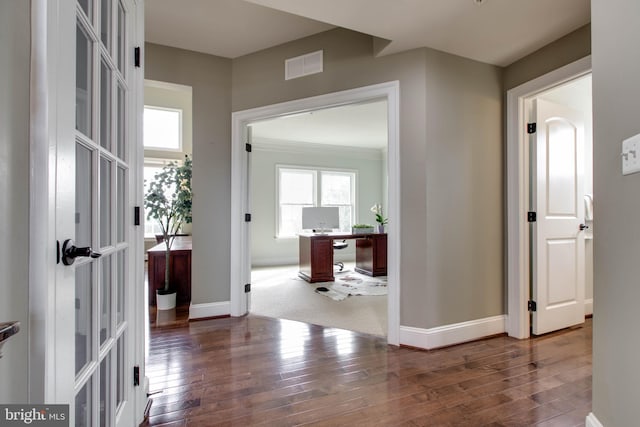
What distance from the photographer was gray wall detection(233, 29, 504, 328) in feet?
7.73

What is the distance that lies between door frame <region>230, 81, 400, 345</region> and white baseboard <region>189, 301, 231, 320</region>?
6cm

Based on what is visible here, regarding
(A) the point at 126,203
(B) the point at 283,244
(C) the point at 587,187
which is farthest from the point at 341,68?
(B) the point at 283,244

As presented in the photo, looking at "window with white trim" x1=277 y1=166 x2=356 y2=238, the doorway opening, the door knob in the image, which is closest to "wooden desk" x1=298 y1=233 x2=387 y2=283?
the doorway opening

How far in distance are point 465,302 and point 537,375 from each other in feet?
2.15

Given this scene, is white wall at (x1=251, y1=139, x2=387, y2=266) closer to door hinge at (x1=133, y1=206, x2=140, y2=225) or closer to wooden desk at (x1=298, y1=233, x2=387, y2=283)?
wooden desk at (x1=298, y1=233, x2=387, y2=283)

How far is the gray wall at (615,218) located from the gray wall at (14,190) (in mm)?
1863

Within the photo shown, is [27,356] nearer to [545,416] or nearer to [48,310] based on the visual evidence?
[48,310]

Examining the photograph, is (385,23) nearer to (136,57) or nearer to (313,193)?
(136,57)

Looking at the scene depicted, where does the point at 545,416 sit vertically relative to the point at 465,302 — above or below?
below

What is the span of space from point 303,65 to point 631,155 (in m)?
2.44

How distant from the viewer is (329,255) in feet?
15.7

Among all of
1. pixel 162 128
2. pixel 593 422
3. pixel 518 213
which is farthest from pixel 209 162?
pixel 162 128

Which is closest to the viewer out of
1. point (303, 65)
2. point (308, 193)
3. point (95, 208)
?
point (95, 208)

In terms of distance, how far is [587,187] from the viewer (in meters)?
3.26
